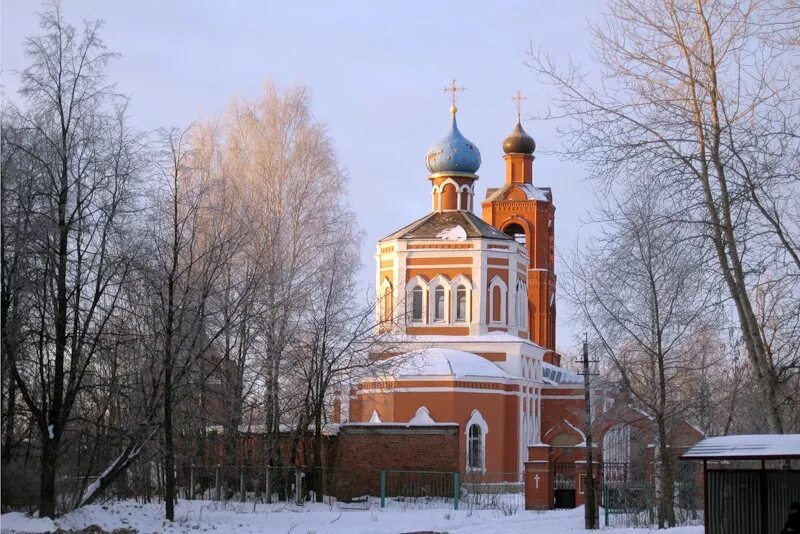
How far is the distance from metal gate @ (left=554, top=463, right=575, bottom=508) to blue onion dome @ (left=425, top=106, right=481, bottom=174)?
19772 millimetres

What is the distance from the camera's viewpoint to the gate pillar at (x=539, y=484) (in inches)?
1100

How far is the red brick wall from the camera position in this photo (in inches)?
1107

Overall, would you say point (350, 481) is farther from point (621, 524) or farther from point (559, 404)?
point (559, 404)

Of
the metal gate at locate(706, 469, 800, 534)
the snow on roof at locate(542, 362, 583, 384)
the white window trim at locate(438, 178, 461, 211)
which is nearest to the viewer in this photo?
the metal gate at locate(706, 469, 800, 534)

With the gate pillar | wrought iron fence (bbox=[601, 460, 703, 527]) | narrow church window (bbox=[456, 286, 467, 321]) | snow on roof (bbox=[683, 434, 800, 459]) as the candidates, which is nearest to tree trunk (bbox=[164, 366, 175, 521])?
wrought iron fence (bbox=[601, 460, 703, 527])

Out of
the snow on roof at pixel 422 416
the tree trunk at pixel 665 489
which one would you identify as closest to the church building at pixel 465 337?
the snow on roof at pixel 422 416

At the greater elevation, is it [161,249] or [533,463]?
[161,249]

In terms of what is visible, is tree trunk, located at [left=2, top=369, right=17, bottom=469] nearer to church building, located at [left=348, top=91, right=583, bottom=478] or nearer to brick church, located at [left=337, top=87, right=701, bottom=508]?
brick church, located at [left=337, top=87, right=701, bottom=508]

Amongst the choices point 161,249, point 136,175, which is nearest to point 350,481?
point 161,249

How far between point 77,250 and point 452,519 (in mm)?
9228

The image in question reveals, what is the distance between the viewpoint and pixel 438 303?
44.7 metres

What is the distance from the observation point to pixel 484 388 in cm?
4103

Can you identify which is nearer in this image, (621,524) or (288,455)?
(621,524)

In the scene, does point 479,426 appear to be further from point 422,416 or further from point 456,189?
point 456,189
